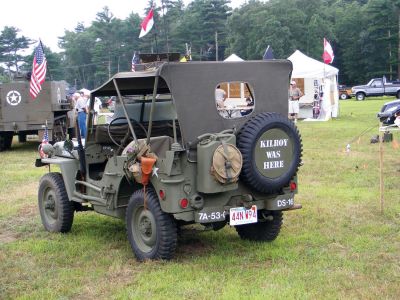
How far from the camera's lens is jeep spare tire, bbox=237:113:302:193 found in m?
5.70

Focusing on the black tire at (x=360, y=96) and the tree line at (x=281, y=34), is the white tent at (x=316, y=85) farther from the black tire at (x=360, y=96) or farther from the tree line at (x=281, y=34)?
the tree line at (x=281, y=34)

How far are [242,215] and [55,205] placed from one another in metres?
2.68

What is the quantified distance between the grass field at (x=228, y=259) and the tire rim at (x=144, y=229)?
0.66ft

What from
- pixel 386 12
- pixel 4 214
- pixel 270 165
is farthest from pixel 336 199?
pixel 386 12

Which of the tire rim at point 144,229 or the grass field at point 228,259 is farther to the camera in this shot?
the tire rim at point 144,229

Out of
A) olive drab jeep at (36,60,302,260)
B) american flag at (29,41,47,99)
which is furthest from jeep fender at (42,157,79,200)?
american flag at (29,41,47,99)

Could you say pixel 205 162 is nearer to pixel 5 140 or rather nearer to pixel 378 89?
pixel 5 140

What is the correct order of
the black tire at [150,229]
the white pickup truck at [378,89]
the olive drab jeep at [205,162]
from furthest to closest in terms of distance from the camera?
the white pickup truck at [378,89] → the black tire at [150,229] → the olive drab jeep at [205,162]

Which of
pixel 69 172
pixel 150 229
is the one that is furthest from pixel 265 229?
pixel 69 172

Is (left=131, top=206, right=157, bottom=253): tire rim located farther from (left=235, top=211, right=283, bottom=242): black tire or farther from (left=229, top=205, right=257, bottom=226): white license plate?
(left=235, top=211, right=283, bottom=242): black tire

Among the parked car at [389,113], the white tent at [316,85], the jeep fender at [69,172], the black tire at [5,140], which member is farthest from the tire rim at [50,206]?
the white tent at [316,85]

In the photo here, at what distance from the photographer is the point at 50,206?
759 centimetres

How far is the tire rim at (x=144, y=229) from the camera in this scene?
5.92 meters

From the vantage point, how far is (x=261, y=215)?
6.41 meters
